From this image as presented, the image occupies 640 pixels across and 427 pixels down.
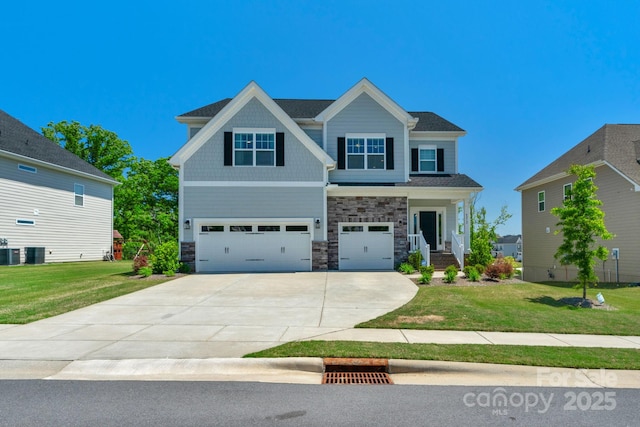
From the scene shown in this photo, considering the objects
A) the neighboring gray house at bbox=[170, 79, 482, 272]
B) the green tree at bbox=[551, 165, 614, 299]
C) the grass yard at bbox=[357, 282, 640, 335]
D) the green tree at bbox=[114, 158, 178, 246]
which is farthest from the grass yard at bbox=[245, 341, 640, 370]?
the green tree at bbox=[114, 158, 178, 246]

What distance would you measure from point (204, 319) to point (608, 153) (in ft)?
63.0

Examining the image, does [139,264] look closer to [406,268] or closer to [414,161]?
[406,268]

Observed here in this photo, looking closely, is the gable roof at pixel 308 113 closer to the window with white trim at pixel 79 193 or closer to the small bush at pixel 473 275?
the small bush at pixel 473 275

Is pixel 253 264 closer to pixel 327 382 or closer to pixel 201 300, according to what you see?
pixel 201 300

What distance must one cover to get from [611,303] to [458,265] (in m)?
6.93

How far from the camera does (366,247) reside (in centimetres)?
1803

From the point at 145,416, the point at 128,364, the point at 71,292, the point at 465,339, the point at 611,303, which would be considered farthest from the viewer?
the point at 71,292

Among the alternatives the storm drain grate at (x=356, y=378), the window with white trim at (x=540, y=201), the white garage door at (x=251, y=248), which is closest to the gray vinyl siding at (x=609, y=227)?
the window with white trim at (x=540, y=201)

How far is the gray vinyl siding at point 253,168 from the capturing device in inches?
687

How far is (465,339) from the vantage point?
703cm

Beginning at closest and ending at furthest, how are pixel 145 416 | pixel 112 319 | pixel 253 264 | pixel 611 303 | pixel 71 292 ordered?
1. pixel 145 416
2. pixel 112 319
3. pixel 611 303
4. pixel 71 292
5. pixel 253 264

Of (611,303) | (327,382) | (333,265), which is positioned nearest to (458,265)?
(333,265)

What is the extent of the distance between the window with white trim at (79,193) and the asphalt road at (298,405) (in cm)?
2394

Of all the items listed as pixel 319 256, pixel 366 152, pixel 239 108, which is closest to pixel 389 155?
pixel 366 152
